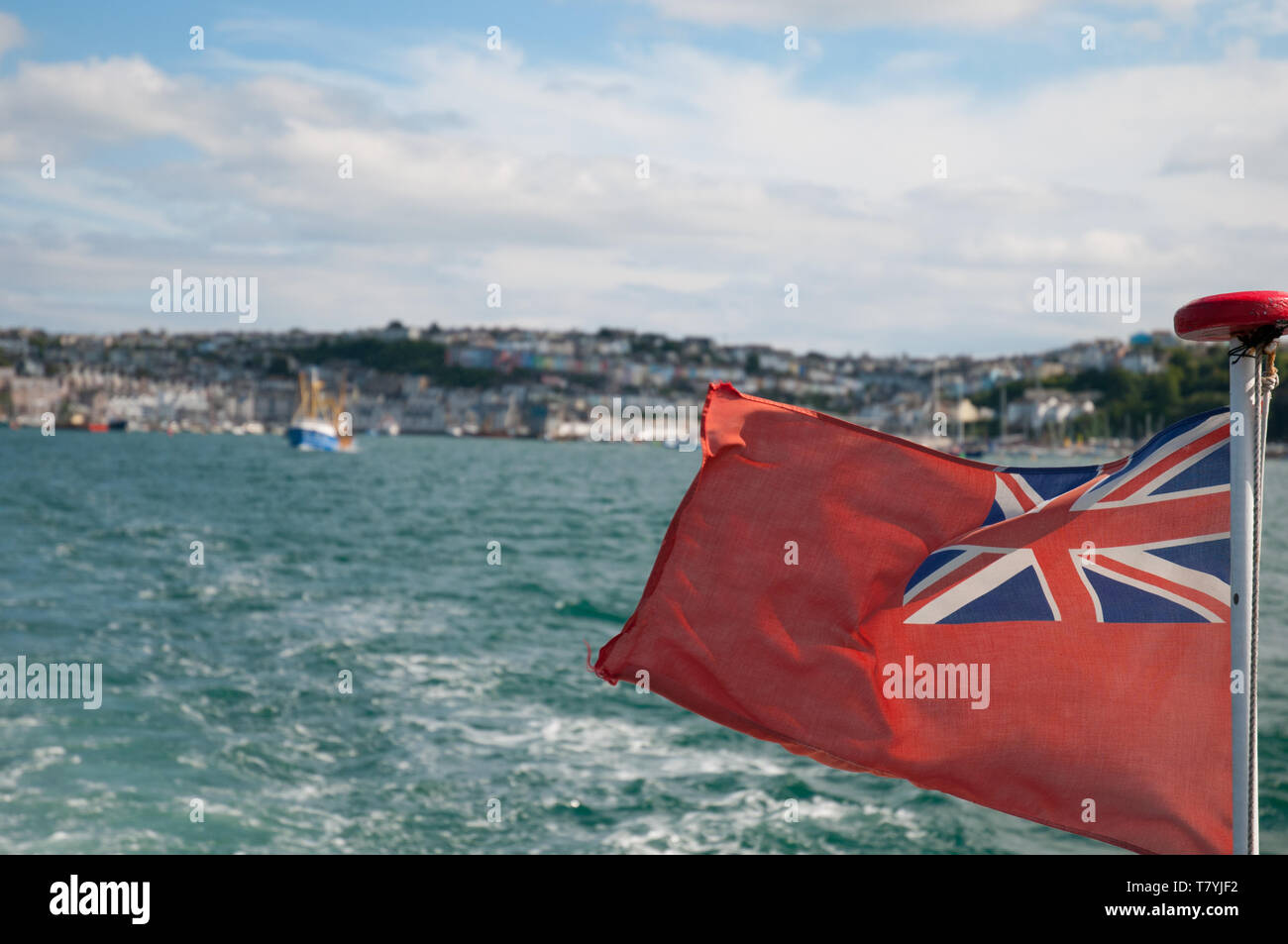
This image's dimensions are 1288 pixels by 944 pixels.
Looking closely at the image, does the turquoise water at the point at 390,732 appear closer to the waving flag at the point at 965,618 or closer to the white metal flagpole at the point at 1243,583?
the waving flag at the point at 965,618

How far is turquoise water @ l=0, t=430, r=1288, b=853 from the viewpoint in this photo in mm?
10391

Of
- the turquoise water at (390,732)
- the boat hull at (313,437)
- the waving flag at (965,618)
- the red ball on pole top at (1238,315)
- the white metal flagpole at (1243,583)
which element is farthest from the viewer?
the boat hull at (313,437)

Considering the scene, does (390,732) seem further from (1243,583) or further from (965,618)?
(1243,583)

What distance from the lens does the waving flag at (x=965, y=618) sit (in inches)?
139

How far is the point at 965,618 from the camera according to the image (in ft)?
12.7

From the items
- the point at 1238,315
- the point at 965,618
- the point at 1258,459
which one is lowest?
the point at 965,618

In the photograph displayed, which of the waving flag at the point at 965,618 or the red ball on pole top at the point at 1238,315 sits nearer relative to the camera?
the red ball on pole top at the point at 1238,315

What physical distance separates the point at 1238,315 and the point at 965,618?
1.28m

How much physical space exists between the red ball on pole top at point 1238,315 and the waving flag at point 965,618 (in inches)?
15.6

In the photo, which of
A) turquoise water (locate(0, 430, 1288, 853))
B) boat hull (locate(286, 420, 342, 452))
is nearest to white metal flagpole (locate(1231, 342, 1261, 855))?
turquoise water (locate(0, 430, 1288, 853))

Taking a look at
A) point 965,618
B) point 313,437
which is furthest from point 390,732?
point 313,437

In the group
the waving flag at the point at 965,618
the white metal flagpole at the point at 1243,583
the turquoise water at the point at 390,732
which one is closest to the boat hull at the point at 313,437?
the turquoise water at the point at 390,732
